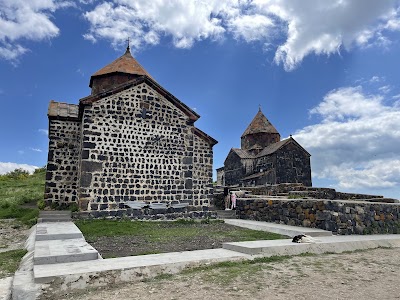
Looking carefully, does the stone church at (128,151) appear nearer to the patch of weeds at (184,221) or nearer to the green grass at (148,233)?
the patch of weeds at (184,221)

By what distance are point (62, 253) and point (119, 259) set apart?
1.18 m

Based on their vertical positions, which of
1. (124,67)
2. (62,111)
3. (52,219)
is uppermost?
(124,67)

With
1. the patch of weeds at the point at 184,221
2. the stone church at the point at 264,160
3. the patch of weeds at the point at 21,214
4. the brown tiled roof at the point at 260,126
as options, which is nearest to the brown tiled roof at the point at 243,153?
the stone church at the point at 264,160

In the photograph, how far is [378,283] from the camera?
4.97 m

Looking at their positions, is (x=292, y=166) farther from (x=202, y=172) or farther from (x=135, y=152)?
(x=135, y=152)

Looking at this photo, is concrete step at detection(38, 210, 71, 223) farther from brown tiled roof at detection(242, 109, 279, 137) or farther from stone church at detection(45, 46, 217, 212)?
brown tiled roof at detection(242, 109, 279, 137)

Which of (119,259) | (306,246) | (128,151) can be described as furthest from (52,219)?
(306,246)

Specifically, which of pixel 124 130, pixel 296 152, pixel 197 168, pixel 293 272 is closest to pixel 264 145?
pixel 296 152

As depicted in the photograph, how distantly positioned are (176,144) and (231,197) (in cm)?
527

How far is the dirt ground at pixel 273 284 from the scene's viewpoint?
14.3ft

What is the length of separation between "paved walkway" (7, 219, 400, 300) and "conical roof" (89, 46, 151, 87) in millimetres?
11843

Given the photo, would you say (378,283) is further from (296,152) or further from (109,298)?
(296,152)

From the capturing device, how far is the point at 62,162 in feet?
50.3

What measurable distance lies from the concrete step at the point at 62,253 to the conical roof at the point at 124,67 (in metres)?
12.9
